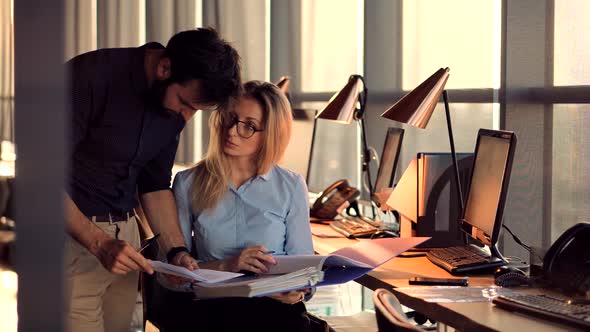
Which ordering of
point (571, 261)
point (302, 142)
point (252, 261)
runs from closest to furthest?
point (571, 261)
point (252, 261)
point (302, 142)

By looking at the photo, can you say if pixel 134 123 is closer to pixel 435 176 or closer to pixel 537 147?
pixel 435 176

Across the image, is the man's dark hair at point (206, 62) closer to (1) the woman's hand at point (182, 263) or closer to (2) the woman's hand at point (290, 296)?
(1) the woman's hand at point (182, 263)

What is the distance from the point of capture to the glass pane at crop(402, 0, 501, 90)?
4.01 m

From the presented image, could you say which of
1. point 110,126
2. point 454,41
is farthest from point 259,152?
point 454,41

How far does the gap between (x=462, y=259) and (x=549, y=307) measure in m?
0.71

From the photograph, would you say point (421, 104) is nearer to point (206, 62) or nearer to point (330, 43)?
point (206, 62)

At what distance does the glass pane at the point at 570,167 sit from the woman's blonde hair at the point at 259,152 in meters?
1.21

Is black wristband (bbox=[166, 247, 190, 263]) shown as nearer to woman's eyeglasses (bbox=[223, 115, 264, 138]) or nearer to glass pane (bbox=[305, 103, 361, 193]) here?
woman's eyeglasses (bbox=[223, 115, 264, 138])

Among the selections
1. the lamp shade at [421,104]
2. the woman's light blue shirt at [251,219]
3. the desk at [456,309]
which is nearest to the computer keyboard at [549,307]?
the desk at [456,309]

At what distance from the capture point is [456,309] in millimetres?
2221

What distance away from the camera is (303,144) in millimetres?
4562

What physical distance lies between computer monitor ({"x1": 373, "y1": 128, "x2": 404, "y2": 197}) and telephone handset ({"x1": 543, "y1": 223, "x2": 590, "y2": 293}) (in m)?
1.41

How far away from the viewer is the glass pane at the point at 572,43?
132 inches

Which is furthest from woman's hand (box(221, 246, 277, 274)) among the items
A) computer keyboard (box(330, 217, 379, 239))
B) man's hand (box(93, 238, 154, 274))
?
computer keyboard (box(330, 217, 379, 239))
